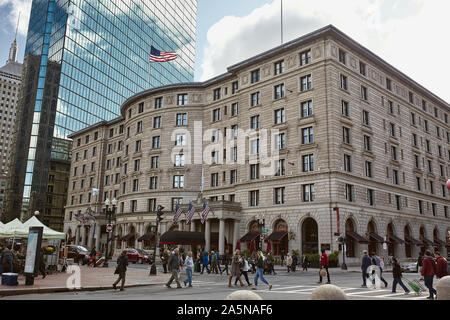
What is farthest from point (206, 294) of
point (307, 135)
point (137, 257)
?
point (307, 135)

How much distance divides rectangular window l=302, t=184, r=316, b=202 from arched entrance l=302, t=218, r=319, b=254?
214 cm

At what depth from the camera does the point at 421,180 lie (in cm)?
5278

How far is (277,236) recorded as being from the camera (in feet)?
136

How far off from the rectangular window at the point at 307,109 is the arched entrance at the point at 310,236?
11.6m

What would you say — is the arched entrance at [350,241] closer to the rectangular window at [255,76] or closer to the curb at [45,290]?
the rectangular window at [255,76]

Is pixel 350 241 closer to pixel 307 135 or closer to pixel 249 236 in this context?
pixel 249 236

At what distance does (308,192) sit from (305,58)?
15635 millimetres

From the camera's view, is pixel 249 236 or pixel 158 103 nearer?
pixel 249 236

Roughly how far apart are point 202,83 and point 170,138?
9.51 meters

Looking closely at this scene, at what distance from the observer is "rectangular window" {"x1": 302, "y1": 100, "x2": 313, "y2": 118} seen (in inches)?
1690

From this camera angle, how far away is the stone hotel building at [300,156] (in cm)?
4094

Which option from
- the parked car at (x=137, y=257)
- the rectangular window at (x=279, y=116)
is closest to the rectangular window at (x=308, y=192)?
the rectangular window at (x=279, y=116)
